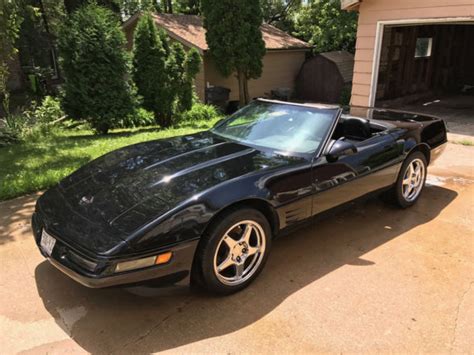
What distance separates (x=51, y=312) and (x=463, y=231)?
3.82 metres

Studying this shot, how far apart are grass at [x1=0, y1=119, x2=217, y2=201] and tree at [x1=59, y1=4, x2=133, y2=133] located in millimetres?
980

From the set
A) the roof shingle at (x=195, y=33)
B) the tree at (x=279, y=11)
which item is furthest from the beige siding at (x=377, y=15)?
the tree at (x=279, y=11)

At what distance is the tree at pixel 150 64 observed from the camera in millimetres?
9766

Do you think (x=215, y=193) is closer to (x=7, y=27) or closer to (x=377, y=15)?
(x=7, y=27)

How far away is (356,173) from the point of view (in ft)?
12.3

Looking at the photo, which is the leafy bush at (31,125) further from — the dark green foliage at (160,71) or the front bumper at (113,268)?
the front bumper at (113,268)

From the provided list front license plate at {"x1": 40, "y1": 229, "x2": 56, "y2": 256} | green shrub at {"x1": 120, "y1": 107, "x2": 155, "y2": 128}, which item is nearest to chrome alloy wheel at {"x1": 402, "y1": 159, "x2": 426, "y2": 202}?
front license plate at {"x1": 40, "y1": 229, "x2": 56, "y2": 256}

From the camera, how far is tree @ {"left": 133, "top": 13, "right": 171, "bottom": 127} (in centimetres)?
977

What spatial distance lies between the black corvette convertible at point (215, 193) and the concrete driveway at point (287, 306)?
0.76 ft

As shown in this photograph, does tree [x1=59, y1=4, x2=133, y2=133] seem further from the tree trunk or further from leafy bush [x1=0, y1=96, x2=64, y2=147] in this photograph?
the tree trunk

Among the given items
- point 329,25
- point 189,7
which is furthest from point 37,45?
point 329,25

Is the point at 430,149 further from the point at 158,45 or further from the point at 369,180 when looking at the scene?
the point at 158,45

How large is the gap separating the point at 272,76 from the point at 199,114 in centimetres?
589

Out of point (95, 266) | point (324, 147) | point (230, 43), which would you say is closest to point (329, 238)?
point (324, 147)
